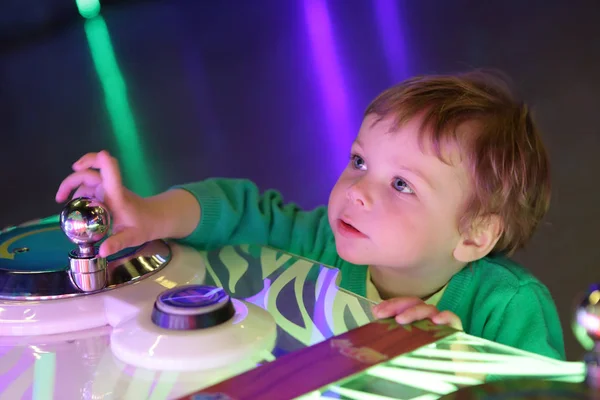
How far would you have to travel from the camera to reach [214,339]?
1.84ft

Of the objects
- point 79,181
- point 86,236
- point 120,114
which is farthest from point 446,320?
point 120,114

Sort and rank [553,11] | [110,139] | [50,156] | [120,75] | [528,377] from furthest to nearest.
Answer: [553,11] < [120,75] < [110,139] < [50,156] < [528,377]

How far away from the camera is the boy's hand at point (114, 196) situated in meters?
0.79

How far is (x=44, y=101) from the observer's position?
2.40 m

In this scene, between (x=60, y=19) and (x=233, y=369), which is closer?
(x=233, y=369)

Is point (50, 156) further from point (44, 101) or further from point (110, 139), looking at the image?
point (44, 101)

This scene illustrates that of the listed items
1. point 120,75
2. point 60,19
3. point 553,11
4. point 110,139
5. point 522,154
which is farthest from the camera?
point 60,19

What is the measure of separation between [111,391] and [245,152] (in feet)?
5.03

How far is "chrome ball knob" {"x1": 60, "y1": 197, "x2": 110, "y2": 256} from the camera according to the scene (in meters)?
0.64

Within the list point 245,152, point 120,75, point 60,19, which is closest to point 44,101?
point 120,75

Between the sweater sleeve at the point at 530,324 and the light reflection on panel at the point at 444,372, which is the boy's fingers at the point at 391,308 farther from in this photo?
the sweater sleeve at the point at 530,324

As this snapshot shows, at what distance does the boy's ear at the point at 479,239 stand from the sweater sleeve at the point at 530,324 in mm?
73

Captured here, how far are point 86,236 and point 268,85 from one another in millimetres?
1929

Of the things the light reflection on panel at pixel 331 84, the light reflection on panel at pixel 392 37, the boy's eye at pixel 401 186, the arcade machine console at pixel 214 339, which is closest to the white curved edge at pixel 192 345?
the arcade machine console at pixel 214 339
